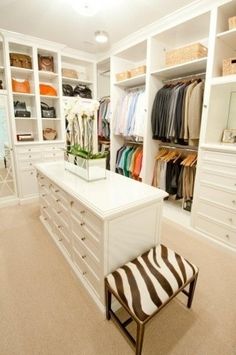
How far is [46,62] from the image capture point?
123 inches

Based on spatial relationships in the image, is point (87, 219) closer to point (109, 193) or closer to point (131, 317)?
point (109, 193)

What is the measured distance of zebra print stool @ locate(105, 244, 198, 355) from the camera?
3.26 ft

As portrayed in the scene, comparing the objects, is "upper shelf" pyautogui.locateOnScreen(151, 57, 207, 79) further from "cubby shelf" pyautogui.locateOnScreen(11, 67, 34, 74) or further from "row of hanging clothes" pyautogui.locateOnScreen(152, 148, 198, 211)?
"cubby shelf" pyautogui.locateOnScreen(11, 67, 34, 74)

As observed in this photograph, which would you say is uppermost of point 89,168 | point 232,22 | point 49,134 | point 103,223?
point 232,22

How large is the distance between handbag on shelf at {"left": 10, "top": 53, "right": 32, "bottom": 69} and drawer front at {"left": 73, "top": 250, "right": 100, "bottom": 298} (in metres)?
2.85

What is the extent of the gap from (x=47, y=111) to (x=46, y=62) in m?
0.75

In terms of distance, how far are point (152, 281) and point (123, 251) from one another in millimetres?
259

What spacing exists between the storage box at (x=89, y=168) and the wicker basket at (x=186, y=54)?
157cm

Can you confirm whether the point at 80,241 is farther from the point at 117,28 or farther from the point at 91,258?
the point at 117,28

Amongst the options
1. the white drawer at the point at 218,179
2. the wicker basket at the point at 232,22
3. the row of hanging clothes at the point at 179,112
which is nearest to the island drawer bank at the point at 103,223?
the white drawer at the point at 218,179

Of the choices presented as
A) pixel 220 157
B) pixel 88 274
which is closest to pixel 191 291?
pixel 88 274

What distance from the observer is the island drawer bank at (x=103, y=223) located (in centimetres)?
119

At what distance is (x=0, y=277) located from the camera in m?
1.68

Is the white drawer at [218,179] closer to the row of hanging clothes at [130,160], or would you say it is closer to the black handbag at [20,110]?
the row of hanging clothes at [130,160]
